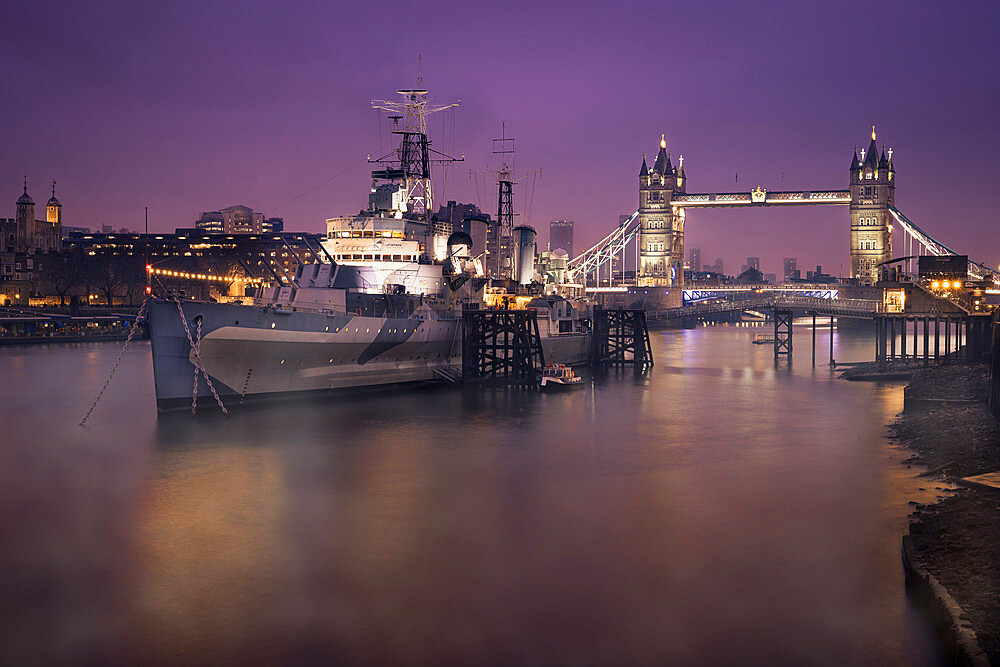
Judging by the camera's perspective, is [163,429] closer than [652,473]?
No

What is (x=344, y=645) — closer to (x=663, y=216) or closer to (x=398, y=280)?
(x=398, y=280)

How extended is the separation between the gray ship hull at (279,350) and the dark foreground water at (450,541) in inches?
75.1

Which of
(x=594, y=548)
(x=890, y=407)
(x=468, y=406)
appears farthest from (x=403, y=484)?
(x=890, y=407)

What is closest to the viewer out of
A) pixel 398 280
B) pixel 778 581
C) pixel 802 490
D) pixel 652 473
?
pixel 778 581

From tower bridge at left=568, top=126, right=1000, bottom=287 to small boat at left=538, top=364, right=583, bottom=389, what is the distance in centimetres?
10651

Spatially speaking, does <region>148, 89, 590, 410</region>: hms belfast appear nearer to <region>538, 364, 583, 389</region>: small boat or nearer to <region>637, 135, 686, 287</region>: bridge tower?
<region>538, 364, 583, 389</region>: small boat

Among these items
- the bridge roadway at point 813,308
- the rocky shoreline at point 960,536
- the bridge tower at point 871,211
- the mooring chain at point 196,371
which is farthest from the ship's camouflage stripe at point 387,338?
the bridge tower at point 871,211

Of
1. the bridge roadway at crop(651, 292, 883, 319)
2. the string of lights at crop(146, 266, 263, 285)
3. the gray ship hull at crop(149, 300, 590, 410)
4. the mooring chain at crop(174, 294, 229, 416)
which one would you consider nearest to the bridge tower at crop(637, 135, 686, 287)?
the bridge roadway at crop(651, 292, 883, 319)

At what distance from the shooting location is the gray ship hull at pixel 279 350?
109ft

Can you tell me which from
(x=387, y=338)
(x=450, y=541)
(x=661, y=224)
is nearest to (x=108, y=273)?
(x=387, y=338)

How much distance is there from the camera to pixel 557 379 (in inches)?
1959

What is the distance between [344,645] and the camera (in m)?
13.1

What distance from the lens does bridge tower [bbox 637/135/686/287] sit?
6885 inches

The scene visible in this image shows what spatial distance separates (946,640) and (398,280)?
38.2m
